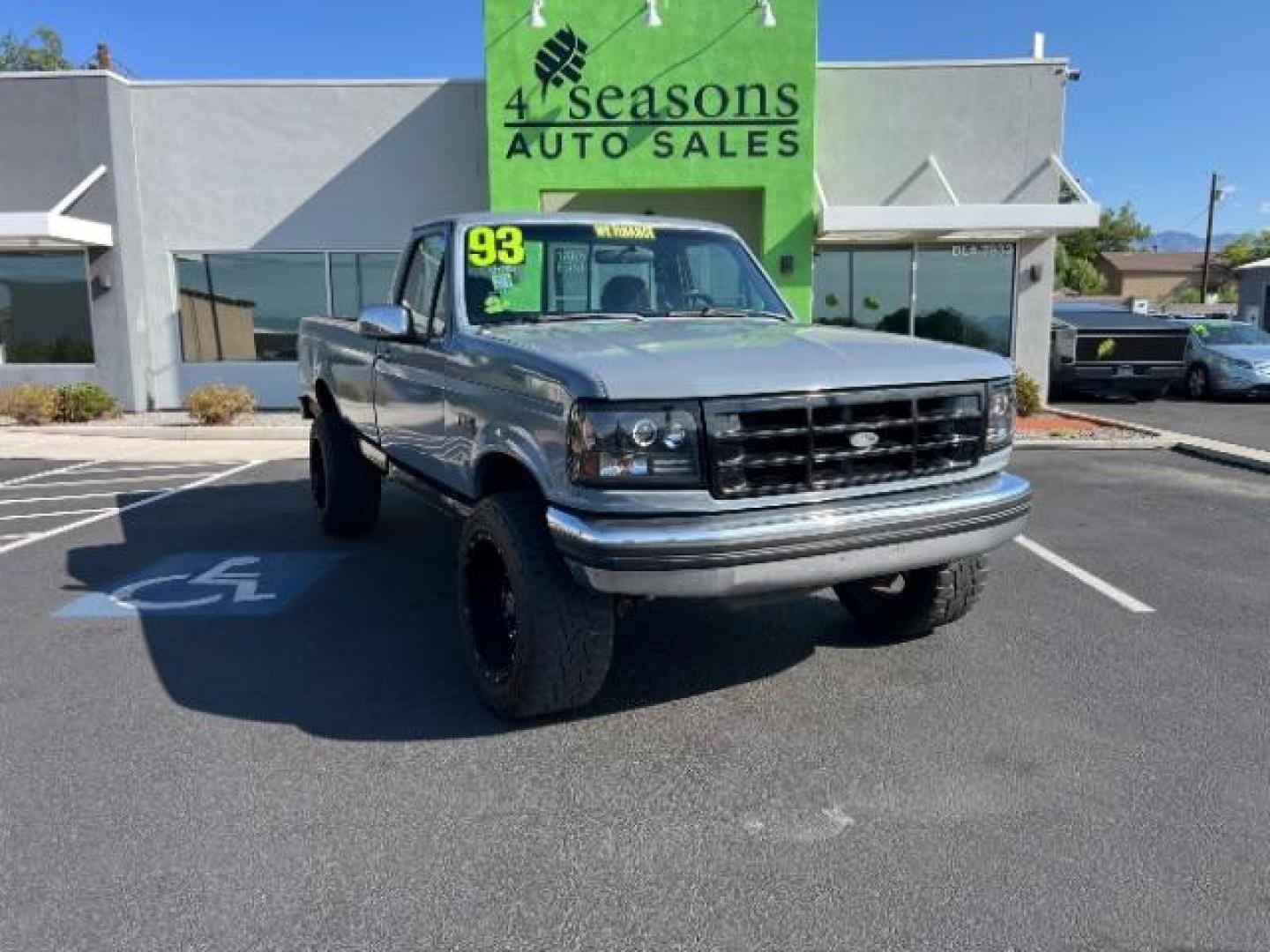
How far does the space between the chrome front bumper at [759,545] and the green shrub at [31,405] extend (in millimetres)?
13116

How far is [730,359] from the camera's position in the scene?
3412 mm

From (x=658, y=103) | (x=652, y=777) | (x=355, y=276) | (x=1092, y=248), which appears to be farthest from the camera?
(x=1092, y=248)

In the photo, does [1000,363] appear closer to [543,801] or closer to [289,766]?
[543,801]

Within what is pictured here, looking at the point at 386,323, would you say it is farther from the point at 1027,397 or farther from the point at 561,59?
the point at 1027,397

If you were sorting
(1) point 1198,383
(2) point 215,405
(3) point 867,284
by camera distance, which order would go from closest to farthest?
(2) point 215,405 < (3) point 867,284 < (1) point 1198,383

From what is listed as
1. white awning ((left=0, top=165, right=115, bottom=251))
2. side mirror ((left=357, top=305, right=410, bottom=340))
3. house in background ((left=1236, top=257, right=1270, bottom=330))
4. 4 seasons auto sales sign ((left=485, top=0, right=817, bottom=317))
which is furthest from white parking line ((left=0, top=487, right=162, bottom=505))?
house in background ((left=1236, top=257, right=1270, bottom=330))

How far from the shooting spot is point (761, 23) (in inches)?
518

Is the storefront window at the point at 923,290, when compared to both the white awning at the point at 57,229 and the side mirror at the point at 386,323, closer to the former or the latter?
the white awning at the point at 57,229

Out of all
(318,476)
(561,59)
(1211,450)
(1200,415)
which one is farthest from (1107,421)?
(318,476)

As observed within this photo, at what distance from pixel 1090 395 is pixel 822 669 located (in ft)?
51.8

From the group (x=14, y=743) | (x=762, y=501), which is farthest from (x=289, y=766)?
(x=762, y=501)

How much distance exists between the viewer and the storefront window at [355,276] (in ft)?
49.2

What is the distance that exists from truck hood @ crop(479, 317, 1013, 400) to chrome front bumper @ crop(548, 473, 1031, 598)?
1.44ft

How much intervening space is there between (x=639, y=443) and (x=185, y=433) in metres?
11.6
